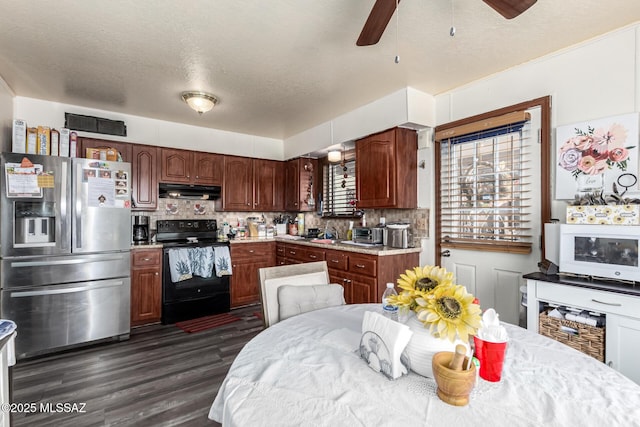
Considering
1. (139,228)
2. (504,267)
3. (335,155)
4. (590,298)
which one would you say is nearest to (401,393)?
(590,298)

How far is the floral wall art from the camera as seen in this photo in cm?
206

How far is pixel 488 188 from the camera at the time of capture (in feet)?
9.34

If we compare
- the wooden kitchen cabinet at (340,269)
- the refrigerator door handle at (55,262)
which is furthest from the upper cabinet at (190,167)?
the wooden kitchen cabinet at (340,269)

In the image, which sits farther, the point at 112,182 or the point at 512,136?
the point at 112,182

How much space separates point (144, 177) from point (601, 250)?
453cm

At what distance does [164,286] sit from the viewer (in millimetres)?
3678

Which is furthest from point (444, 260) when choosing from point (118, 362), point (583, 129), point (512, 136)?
point (118, 362)

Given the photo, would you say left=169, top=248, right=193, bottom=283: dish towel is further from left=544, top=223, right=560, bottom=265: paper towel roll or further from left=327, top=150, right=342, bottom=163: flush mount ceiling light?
A: left=544, top=223, right=560, bottom=265: paper towel roll

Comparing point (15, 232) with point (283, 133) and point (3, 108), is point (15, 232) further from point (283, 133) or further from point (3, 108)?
point (283, 133)

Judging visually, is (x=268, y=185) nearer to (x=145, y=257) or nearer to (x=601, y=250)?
(x=145, y=257)

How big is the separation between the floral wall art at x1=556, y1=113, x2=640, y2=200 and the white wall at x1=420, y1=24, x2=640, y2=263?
0.20 feet

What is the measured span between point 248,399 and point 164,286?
328 centimetres

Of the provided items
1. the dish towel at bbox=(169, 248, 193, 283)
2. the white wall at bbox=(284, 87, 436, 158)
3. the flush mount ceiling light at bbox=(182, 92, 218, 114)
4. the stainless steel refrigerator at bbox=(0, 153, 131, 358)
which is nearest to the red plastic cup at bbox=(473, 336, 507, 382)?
the white wall at bbox=(284, 87, 436, 158)

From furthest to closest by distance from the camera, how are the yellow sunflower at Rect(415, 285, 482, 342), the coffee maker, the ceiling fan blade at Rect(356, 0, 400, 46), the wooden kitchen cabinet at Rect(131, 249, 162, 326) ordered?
the coffee maker → the wooden kitchen cabinet at Rect(131, 249, 162, 326) → the ceiling fan blade at Rect(356, 0, 400, 46) → the yellow sunflower at Rect(415, 285, 482, 342)
